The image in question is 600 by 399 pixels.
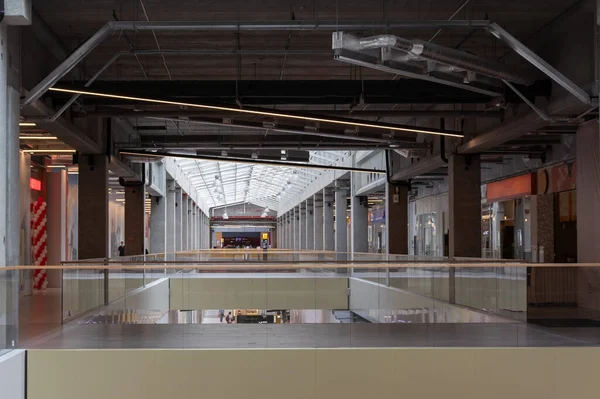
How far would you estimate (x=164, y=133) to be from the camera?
27.6m

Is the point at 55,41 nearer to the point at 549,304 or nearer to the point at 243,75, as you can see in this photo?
the point at 243,75

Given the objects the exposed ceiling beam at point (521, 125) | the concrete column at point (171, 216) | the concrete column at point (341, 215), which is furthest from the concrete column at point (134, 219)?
the concrete column at point (341, 215)

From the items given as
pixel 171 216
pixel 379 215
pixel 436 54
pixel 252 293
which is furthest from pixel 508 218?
pixel 379 215

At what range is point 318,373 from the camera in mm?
9812

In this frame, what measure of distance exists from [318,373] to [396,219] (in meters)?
19.7

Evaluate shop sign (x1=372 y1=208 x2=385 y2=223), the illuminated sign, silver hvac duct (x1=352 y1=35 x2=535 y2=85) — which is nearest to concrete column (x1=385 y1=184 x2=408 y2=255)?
the illuminated sign

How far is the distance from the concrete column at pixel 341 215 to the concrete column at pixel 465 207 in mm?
19653

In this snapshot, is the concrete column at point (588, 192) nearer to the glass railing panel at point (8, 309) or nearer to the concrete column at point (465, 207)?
the concrete column at point (465, 207)

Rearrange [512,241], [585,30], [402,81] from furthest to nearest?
[512,241]
[402,81]
[585,30]

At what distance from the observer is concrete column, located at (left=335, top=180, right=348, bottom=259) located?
39906 millimetres

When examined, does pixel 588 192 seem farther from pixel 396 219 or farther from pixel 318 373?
pixel 396 219

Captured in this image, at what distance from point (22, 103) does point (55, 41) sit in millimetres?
3102

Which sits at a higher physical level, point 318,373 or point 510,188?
point 510,188

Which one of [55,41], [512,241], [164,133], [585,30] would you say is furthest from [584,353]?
[164,133]
